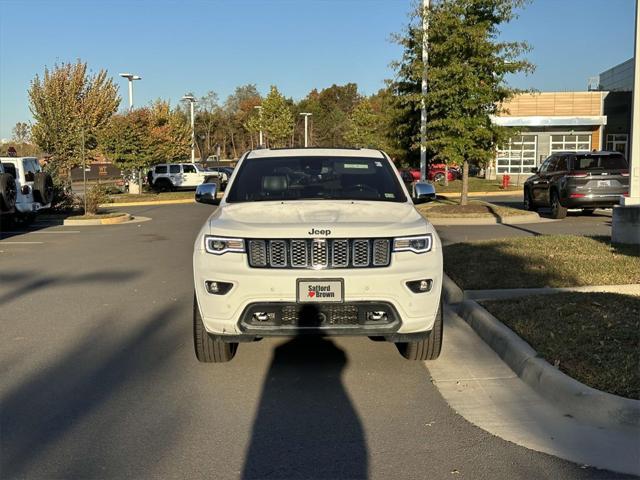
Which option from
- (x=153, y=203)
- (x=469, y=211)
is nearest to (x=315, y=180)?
(x=469, y=211)

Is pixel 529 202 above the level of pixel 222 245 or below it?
below

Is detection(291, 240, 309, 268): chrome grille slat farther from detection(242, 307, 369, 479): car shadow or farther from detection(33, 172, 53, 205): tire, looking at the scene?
detection(33, 172, 53, 205): tire

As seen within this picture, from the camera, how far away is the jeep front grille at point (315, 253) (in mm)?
4820

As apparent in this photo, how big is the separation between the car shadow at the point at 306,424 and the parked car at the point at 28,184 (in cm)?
1445

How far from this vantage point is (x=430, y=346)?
5449 mm

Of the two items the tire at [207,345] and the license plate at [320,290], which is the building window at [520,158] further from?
the license plate at [320,290]

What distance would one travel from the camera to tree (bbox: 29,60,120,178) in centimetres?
3144

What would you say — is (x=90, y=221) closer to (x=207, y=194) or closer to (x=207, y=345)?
(x=207, y=194)

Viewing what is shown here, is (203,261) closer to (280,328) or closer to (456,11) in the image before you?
(280,328)

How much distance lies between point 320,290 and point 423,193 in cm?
233

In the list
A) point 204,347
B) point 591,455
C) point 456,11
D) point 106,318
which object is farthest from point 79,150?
point 591,455

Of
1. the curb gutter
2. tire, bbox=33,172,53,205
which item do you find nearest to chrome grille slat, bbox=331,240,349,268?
Result: the curb gutter

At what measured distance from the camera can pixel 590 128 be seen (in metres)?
42.8

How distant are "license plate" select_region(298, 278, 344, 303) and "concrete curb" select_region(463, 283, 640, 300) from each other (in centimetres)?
321
